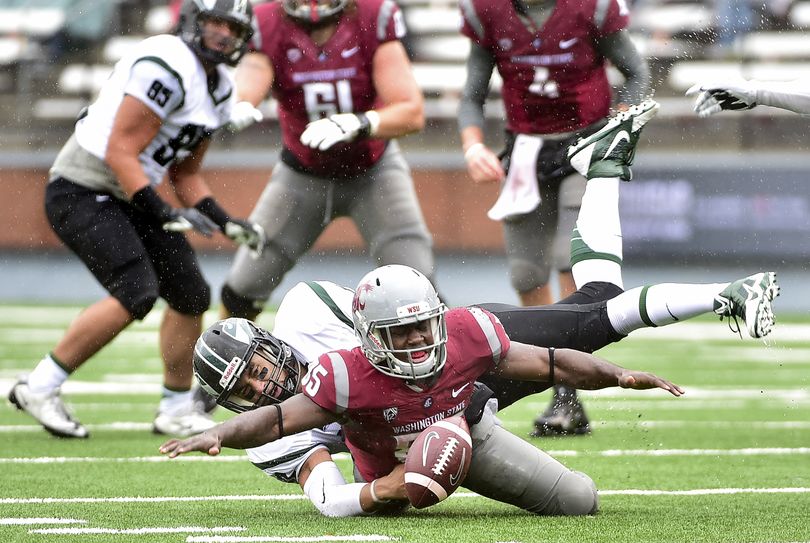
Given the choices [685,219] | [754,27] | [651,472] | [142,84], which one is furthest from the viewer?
[754,27]

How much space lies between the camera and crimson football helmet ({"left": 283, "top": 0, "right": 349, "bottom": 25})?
5.61m

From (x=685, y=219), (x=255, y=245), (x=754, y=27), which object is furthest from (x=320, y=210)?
(x=754, y=27)

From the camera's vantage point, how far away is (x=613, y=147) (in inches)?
179

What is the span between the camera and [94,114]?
543 cm

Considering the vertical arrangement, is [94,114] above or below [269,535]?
above

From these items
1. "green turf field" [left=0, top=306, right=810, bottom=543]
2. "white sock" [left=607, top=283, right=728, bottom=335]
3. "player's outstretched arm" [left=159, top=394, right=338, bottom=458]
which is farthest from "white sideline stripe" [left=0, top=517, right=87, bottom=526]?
"white sock" [left=607, top=283, right=728, bottom=335]

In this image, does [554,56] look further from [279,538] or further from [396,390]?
[279,538]

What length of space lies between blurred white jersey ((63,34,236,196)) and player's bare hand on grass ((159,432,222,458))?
2303 millimetres

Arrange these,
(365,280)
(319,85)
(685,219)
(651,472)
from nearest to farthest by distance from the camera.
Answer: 1. (365,280)
2. (651,472)
3. (319,85)
4. (685,219)

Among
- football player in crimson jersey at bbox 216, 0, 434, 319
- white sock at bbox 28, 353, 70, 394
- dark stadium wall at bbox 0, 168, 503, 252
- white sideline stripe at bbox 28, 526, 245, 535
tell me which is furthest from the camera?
dark stadium wall at bbox 0, 168, 503, 252

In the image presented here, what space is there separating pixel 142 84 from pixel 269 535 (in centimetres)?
238

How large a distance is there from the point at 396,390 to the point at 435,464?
0.74 feet

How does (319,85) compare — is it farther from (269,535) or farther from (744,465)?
(269,535)

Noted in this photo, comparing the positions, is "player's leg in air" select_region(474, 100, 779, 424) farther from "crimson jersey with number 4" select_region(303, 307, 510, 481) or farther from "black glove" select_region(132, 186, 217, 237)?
"black glove" select_region(132, 186, 217, 237)
